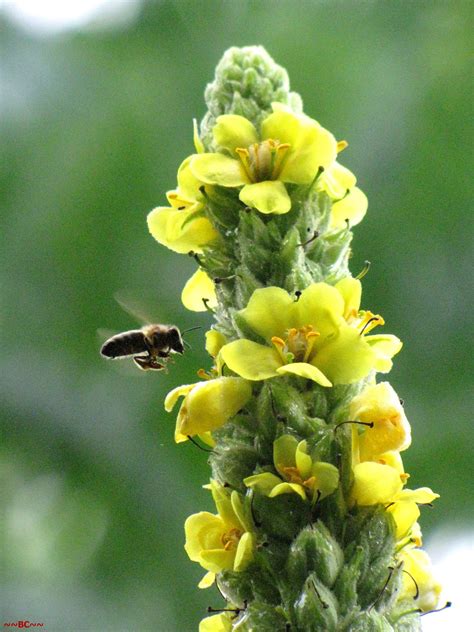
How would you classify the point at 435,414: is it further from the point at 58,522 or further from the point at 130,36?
the point at 130,36

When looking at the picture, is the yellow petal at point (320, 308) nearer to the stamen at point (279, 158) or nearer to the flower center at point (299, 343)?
the flower center at point (299, 343)

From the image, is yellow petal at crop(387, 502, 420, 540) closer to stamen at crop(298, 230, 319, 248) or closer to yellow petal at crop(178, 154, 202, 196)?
stamen at crop(298, 230, 319, 248)

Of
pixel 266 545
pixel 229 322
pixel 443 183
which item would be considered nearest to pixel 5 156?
pixel 443 183

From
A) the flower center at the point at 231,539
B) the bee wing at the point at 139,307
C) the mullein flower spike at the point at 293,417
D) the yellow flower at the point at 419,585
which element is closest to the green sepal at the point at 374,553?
the mullein flower spike at the point at 293,417

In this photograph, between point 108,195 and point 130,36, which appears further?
point 130,36

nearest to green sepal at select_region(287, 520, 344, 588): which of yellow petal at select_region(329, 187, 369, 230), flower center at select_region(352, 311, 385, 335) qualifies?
flower center at select_region(352, 311, 385, 335)
